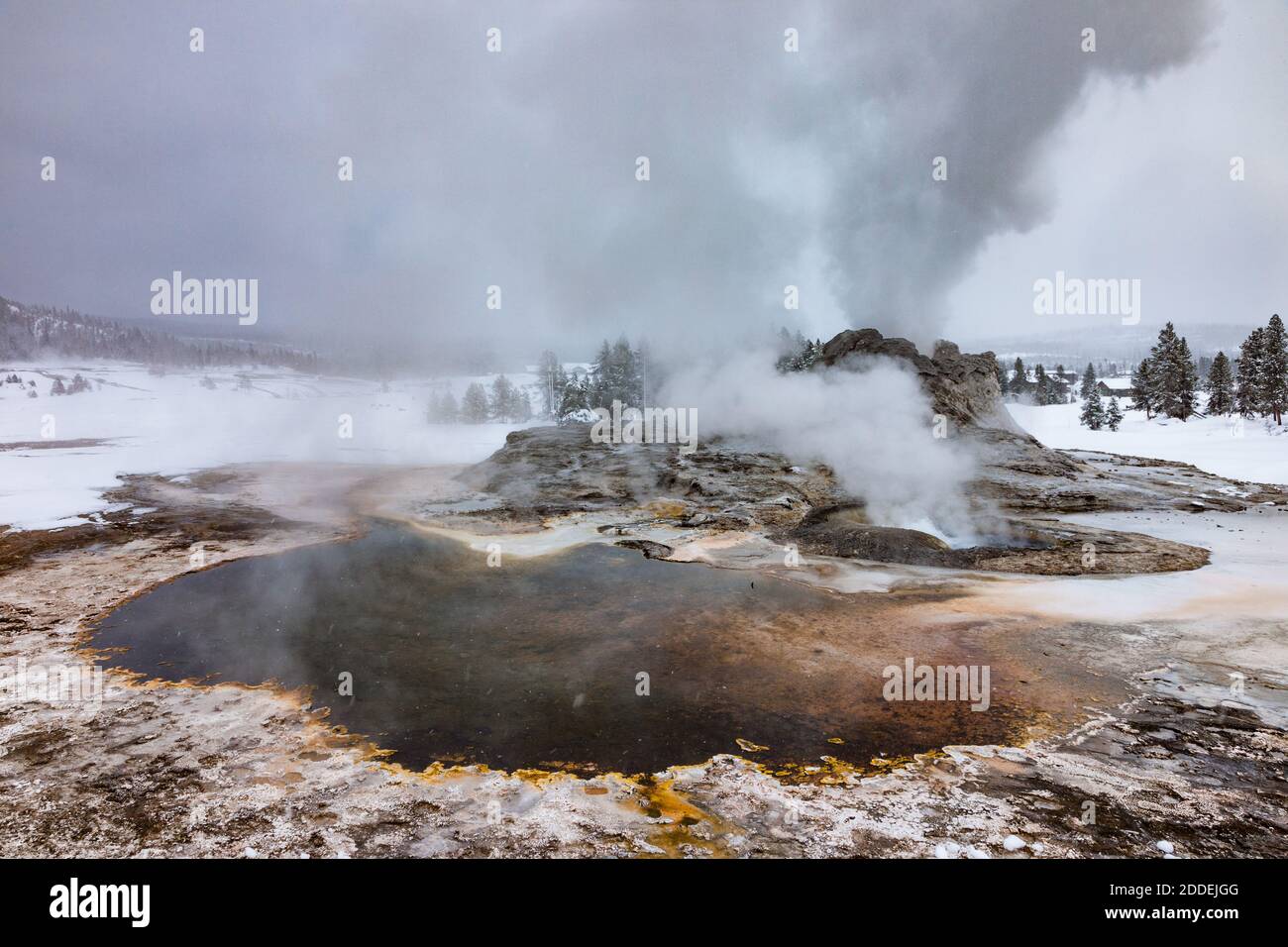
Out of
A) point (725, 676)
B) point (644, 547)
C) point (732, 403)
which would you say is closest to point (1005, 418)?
point (732, 403)

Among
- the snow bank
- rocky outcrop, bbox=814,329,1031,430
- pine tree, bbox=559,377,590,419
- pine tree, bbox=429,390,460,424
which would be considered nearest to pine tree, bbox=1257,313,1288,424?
the snow bank

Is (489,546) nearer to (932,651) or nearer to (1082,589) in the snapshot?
(932,651)

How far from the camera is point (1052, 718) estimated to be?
611 centimetres

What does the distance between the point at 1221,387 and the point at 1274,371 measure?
989 cm

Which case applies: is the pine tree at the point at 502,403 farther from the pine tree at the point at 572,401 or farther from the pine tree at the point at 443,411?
the pine tree at the point at 572,401

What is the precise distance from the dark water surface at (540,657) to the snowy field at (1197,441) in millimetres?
27142

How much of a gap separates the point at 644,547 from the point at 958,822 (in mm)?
9486

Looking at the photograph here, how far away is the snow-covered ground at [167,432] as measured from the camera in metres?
22.2

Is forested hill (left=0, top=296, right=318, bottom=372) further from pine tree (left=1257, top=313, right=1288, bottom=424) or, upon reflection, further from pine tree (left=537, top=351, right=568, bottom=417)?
pine tree (left=1257, top=313, right=1288, bottom=424)

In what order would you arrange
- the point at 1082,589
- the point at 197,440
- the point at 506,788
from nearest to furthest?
the point at 506,788, the point at 1082,589, the point at 197,440

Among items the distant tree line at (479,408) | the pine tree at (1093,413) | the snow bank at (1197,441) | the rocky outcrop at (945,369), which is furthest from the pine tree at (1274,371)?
the distant tree line at (479,408)

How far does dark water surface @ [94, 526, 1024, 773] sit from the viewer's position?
5.76m

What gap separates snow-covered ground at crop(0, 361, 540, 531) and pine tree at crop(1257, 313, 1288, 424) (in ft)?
167

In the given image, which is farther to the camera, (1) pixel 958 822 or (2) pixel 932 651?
(2) pixel 932 651
